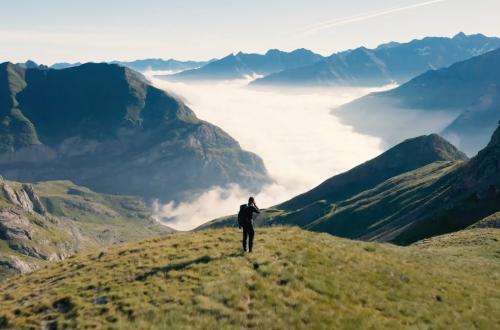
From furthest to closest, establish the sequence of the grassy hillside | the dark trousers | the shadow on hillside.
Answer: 1. the dark trousers
2. the shadow on hillside
3. the grassy hillside

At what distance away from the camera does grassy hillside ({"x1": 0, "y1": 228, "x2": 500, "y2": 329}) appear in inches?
1022

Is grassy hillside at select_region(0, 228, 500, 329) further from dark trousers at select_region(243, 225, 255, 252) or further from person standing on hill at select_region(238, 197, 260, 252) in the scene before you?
person standing on hill at select_region(238, 197, 260, 252)

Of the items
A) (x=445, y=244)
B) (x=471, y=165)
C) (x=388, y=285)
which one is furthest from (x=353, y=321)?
(x=471, y=165)

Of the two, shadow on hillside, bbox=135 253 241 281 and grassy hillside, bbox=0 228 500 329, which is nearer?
grassy hillside, bbox=0 228 500 329

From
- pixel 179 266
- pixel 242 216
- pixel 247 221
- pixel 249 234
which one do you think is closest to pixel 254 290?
pixel 179 266

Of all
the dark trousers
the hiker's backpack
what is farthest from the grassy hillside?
the hiker's backpack

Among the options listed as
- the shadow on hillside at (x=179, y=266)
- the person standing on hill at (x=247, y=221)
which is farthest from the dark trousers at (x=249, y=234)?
the shadow on hillside at (x=179, y=266)

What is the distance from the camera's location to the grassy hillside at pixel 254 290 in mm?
25953

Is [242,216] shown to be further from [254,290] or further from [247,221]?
[254,290]

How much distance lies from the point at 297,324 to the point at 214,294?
208 inches

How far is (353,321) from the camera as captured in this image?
26.0 meters

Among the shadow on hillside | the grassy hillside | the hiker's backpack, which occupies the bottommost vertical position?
the grassy hillside

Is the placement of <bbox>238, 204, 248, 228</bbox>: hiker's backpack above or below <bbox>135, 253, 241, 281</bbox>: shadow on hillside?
above

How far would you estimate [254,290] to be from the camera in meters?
28.6
